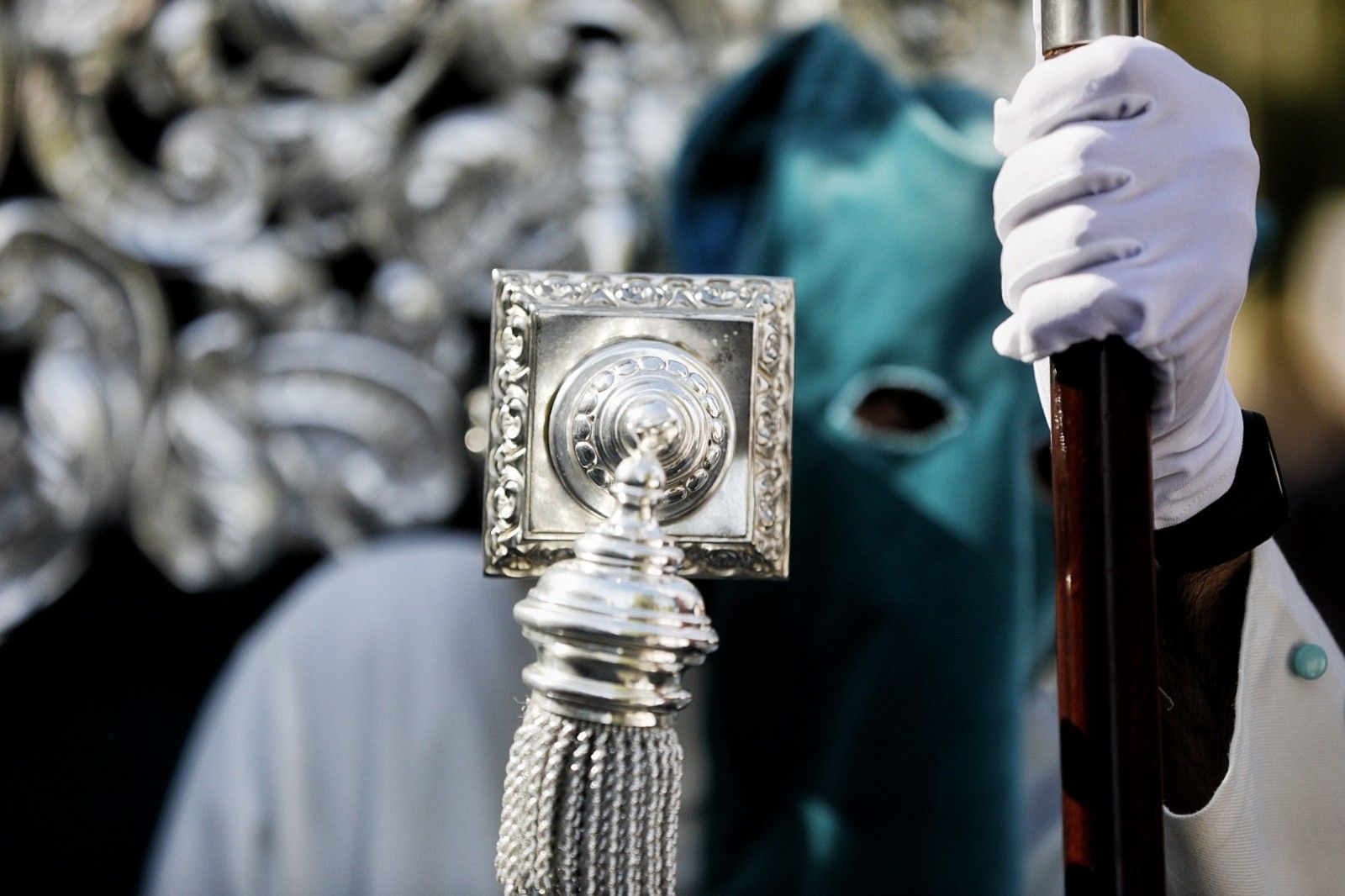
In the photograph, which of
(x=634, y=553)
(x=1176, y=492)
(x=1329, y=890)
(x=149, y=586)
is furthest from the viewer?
(x=149, y=586)

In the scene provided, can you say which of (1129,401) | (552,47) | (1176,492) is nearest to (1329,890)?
(1176,492)

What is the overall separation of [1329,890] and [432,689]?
3.09ft

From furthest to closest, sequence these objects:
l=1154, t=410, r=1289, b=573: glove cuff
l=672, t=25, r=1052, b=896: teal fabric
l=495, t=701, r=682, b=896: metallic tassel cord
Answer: l=672, t=25, r=1052, b=896: teal fabric < l=1154, t=410, r=1289, b=573: glove cuff < l=495, t=701, r=682, b=896: metallic tassel cord

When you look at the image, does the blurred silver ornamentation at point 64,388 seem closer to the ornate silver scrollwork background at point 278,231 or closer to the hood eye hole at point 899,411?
the ornate silver scrollwork background at point 278,231

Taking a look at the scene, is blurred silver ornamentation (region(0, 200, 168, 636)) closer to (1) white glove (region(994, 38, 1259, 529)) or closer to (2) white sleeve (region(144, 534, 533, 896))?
(2) white sleeve (region(144, 534, 533, 896))

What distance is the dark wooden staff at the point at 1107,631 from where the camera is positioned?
54 centimetres

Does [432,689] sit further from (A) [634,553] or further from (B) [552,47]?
(A) [634,553]

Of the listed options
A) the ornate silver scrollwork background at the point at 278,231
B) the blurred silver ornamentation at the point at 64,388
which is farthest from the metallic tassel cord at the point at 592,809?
the blurred silver ornamentation at the point at 64,388

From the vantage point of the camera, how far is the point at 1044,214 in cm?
58

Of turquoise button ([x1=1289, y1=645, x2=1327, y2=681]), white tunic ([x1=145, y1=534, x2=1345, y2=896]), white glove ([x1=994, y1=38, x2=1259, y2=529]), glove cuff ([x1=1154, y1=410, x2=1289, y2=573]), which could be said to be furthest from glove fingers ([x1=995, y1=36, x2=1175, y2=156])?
white tunic ([x1=145, y1=534, x2=1345, y2=896])

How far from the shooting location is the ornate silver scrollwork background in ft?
4.68

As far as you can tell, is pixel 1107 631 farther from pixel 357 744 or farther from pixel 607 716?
pixel 357 744

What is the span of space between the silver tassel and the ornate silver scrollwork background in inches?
36.8

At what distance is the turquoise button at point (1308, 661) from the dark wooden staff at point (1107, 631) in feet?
0.91
